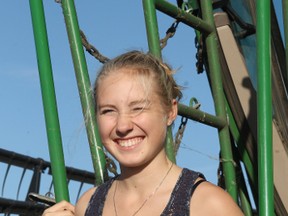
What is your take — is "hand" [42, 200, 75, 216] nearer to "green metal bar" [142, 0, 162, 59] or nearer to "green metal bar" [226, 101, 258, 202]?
"green metal bar" [142, 0, 162, 59]

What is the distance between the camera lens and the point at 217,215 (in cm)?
172

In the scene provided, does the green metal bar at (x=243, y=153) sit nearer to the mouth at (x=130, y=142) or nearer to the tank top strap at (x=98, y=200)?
the tank top strap at (x=98, y=200)

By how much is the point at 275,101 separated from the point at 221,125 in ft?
1.73

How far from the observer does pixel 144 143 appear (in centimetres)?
181

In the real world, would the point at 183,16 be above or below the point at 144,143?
above

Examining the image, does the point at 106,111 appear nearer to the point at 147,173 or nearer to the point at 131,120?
the point at 131,120

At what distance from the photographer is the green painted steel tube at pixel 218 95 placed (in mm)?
2801

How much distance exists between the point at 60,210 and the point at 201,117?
0.93 metres

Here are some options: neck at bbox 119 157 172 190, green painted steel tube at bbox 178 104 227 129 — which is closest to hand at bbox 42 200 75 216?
neck at bbox 119 157 172 190

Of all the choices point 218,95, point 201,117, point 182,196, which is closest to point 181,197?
point 182,196

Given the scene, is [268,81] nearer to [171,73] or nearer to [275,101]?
[171,73]

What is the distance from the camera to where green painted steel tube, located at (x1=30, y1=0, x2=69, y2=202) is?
1.99 m

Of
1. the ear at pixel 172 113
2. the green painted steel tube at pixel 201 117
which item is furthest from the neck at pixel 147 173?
the green painted steel tube at pixel 201 117

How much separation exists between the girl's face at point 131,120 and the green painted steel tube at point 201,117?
774 millimetres
